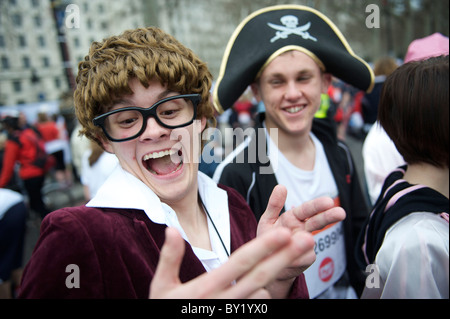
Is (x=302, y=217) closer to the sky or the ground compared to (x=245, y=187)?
closer to the sky

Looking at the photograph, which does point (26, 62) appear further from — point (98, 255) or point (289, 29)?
point (98, 255)

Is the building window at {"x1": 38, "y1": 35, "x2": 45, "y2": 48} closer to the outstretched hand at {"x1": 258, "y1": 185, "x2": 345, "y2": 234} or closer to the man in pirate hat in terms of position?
the man in pirate hat

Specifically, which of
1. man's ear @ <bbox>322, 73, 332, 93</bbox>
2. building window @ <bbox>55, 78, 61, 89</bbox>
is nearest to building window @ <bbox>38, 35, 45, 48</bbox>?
building window @ <bbox>55, 78, 61, 89</bbox>

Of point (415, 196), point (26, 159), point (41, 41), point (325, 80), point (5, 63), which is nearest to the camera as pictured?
point (415, 196)

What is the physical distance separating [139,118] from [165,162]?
0.23 m

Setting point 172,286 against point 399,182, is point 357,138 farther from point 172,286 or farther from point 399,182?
point 172,286

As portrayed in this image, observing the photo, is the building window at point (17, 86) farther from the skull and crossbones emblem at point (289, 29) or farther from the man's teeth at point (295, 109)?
the man's teeth at point (295, 109)

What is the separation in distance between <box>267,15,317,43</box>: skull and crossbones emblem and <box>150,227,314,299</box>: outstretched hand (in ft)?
4.44

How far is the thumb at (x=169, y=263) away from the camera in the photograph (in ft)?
2.16

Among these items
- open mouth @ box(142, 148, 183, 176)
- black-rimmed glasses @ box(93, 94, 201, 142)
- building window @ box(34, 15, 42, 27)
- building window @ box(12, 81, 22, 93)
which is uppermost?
building window @ box(34, 15, 42, 27)

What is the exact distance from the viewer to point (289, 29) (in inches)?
69.1

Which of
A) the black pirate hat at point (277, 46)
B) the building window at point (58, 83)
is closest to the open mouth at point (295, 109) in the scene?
the black pirate hat at point (277, 46)

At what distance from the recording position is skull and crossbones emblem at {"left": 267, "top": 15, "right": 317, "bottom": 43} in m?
1.74

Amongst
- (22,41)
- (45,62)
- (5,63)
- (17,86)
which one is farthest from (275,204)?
(45,62)
